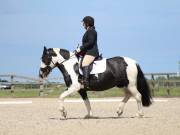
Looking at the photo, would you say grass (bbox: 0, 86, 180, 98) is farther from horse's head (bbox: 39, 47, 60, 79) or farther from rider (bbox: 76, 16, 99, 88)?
rider (bbox: 76, 16, 99, 88)

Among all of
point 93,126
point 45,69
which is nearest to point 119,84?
point 45,69

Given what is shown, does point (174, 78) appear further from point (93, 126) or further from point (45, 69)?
point (93, 126)

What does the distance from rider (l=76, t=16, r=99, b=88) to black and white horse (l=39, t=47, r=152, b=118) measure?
186 mm

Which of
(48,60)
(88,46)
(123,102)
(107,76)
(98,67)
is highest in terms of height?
(88,46)

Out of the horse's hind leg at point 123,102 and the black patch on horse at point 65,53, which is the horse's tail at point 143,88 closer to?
the horse's hind leg at point 123,102

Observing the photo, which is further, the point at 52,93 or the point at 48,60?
the point at 52,93

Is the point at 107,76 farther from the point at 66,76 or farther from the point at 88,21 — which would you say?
the point at 88,21

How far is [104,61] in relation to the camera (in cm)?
1366

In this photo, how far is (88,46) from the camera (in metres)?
13.5

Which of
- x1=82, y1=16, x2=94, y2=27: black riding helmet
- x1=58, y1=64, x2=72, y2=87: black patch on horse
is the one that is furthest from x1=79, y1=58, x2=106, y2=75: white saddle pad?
x1=82, y1=16, x2=94, y2=27: black riding helmet

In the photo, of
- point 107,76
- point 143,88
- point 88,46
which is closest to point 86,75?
point 107,76

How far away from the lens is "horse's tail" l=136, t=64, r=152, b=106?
1398 centimetres

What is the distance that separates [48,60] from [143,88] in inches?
93.4

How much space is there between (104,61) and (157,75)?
18058mm
